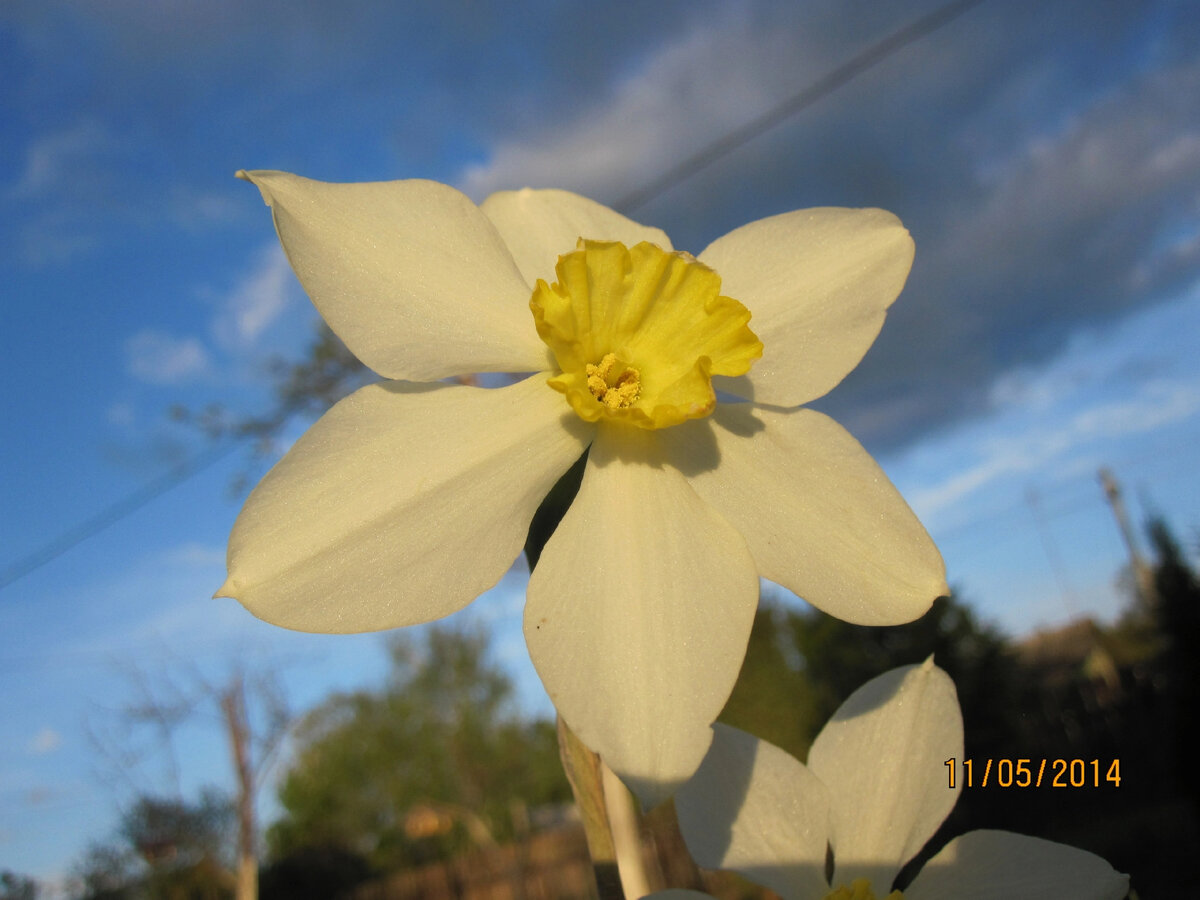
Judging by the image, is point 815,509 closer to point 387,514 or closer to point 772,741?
point 387,514

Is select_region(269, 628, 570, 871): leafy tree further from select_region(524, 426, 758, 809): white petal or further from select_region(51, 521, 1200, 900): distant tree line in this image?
select_region(524, 426, 758, 809): white petal

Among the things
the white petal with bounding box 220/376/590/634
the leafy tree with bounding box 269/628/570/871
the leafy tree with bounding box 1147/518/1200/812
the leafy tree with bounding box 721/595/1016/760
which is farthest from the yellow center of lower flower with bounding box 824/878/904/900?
the leafy tree with bounding box 269/628/570/871

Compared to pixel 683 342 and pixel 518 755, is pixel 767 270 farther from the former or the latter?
pixel 518 755

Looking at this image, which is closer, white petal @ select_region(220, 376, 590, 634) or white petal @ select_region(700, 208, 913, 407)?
white petal @ select_region(220, 376, 590, 634)

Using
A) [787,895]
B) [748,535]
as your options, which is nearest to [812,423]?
[748,535]

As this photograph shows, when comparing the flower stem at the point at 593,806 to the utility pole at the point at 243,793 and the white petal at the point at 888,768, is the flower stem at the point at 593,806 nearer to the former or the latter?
the white petal at the point at 888,768

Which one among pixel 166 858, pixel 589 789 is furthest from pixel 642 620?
pixel 166 858
